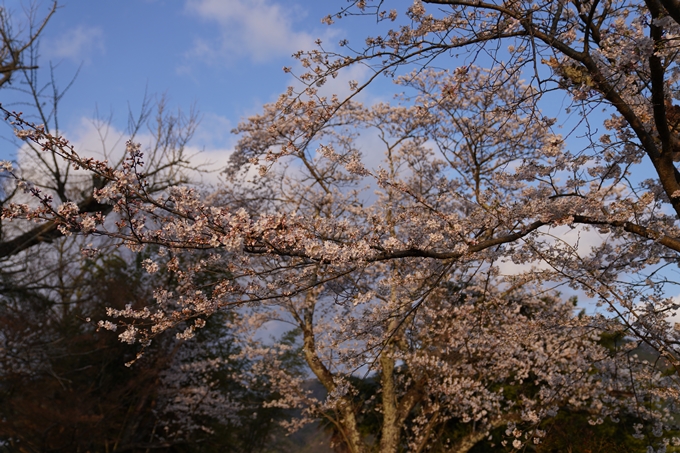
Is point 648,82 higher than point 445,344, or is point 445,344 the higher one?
point 648,82

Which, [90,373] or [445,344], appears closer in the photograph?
[445,344]

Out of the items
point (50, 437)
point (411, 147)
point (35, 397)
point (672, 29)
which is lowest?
point (50, 437)

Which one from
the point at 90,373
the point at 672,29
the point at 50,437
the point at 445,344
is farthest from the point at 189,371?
the point at 672,29

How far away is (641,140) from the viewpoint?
423cm

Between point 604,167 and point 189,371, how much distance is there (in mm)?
12808

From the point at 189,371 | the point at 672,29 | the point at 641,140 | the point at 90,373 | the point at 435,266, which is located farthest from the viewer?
the point at 189,371

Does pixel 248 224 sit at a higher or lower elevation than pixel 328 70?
lower

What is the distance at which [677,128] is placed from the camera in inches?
176

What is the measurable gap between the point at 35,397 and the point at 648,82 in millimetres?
12810

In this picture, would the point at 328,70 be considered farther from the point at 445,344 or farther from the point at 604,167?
the point at 445,344

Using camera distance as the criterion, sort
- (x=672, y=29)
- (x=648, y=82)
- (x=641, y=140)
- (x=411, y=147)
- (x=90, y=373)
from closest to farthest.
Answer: (x=672, y=29) < (x=641, y=140) < (x=648, y=82) < (x=411, y=147) < (x=90, y=373)

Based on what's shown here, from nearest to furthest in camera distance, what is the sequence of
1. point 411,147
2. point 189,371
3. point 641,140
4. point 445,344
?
point 641,140
point 445,344
point 411,147
point 189,371

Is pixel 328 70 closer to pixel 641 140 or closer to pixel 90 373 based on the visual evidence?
pixel 641 140

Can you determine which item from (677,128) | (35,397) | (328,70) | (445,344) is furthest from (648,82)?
(35,397)
